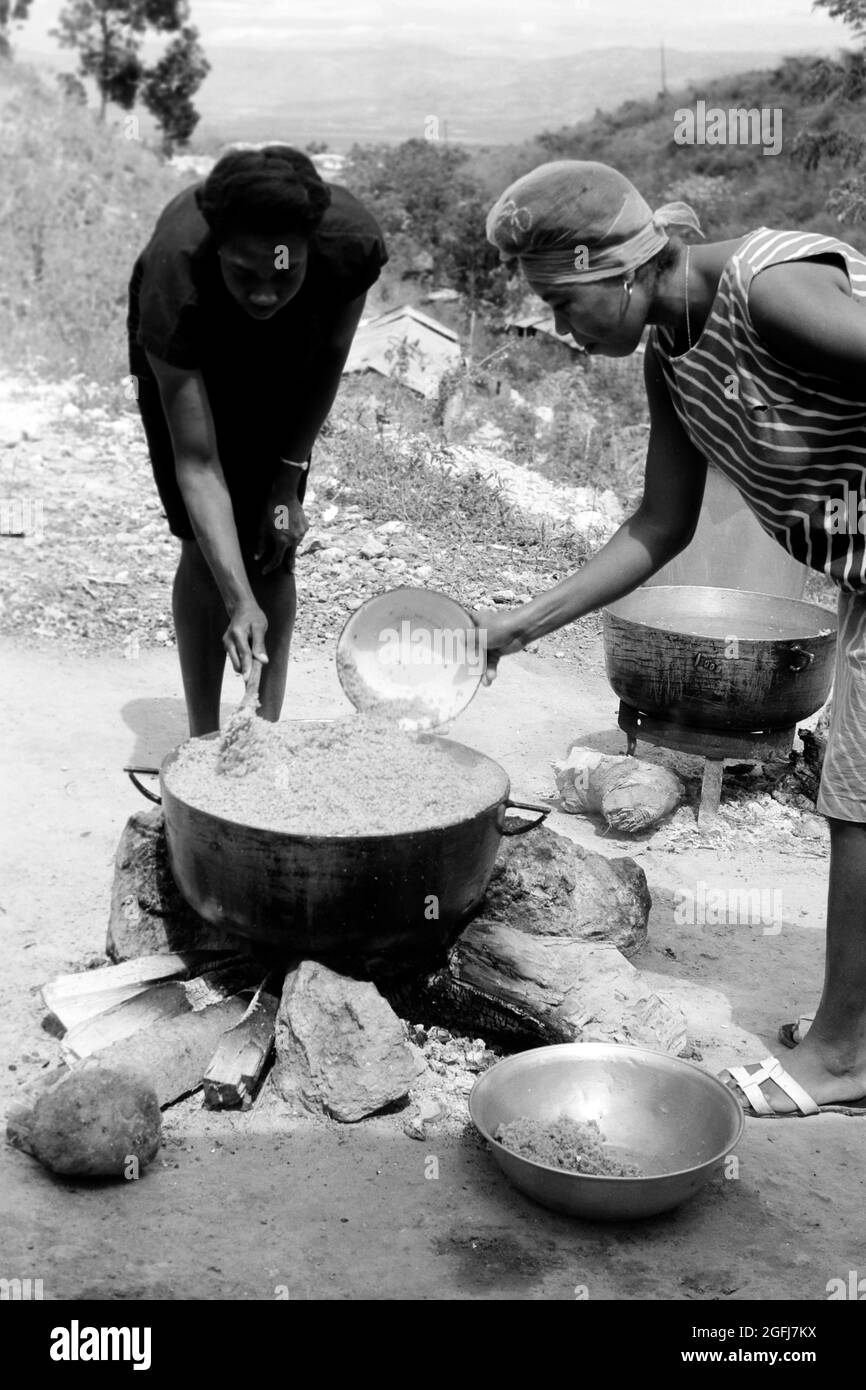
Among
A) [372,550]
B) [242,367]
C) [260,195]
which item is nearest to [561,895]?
[242,367]

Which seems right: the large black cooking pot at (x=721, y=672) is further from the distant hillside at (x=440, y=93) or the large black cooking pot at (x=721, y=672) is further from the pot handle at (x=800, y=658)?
the distant hillside at (x=440, y=93)

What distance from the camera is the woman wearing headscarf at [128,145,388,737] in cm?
294

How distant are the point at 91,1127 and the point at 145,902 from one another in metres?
0.88

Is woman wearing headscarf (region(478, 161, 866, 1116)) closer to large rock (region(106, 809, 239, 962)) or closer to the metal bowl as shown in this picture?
the metal bowl

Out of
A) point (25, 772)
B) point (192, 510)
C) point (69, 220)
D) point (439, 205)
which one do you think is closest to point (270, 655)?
point (192, 510)

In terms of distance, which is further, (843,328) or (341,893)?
(341,893)

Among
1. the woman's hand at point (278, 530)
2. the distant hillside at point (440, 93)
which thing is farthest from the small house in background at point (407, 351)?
the distant hillside at point (440, 93)

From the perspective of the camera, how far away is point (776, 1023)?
3354 mm

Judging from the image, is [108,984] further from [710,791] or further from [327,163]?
[327,163]

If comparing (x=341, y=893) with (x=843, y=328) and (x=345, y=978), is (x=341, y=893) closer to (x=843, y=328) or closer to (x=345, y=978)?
(x=345, y=978)

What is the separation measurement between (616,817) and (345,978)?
1.69 meters

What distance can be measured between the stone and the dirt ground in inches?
1.9

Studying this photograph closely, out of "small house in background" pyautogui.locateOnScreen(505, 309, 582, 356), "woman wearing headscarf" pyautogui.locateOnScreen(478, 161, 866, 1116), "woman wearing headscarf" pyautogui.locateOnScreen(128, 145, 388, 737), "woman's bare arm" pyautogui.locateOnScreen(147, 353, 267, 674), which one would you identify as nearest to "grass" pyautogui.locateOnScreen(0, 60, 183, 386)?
"small house in background" pyautogui.locateOnScreen(505, 309, 582, 356)

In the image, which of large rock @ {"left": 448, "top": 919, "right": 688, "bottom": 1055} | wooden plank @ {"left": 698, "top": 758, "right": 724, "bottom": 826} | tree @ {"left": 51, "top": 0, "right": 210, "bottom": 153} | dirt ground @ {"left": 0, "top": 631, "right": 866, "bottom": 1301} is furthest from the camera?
tree @ {"left": 51, "top": 0, "right": 210, "bottom": 153}
